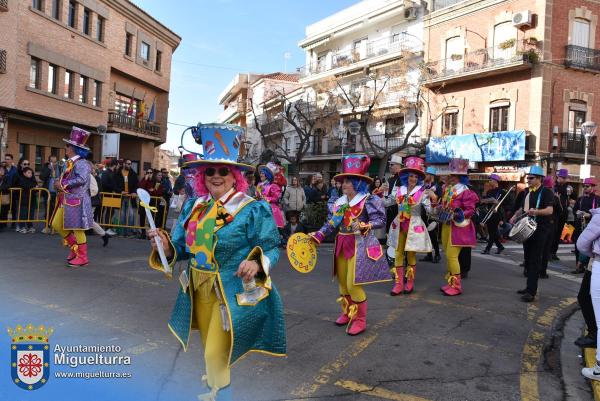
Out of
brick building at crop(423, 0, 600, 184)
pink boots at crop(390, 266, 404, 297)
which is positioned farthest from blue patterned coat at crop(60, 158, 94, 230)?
brick building at crop(423, 0, 600, 184)

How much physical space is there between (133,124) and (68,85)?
6.20 m

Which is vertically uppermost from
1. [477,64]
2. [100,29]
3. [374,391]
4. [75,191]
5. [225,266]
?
[100,29]

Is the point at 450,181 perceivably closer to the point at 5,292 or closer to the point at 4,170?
the point at 5,292

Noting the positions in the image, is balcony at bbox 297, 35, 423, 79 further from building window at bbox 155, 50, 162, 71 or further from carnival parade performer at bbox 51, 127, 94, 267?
carnival parade performer at bbox 51, 127, 94, 267

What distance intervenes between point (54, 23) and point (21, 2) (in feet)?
7.40

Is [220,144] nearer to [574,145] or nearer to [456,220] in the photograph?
[456,220]

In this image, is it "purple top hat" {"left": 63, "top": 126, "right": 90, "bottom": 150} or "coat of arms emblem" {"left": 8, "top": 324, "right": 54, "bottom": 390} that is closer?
"coat of arms emblem" {"left": 8, "top": 324, "right": 54, "bottom": 390}


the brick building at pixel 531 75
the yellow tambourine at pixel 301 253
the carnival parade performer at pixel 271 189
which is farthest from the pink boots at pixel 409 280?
the brick building at pixel 531 75

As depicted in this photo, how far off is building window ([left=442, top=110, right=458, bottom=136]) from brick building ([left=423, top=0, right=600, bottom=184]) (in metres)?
0.62

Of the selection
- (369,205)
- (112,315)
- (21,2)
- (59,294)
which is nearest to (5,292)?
(59,294)

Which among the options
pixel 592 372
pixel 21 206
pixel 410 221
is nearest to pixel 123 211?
pixel 21 206

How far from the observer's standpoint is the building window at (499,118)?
25609mm

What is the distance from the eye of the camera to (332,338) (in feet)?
17.0

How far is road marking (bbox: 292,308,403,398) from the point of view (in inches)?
152
